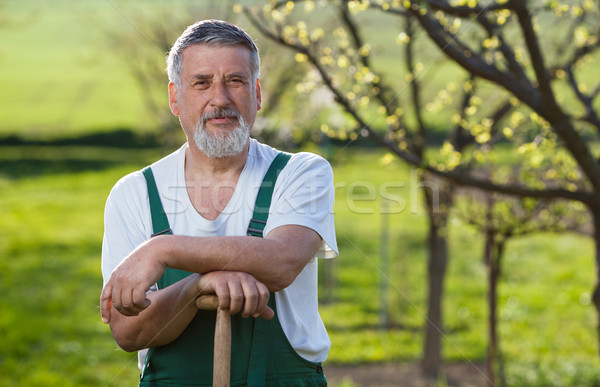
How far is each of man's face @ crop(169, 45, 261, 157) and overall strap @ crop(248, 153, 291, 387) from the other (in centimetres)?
22

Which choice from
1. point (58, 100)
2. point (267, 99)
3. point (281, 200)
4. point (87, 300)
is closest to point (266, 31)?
point (281, 200)

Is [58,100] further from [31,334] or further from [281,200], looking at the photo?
[281,200]

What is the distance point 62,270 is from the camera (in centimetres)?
1445

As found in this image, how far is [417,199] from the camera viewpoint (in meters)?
13.6

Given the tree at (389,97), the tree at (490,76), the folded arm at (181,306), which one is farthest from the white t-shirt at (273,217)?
the tree at (389,97)

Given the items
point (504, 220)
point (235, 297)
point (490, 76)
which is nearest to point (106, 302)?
point (235, 297)

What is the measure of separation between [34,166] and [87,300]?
16.3m

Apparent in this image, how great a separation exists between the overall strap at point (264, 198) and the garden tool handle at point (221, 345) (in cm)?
31

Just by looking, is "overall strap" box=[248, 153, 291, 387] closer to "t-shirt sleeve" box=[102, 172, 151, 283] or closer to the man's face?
the man's face

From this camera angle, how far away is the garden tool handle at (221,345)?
1.88 m

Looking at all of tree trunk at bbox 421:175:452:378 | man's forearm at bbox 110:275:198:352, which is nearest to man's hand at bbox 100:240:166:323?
man's forearm at bbox 110:275:198:352

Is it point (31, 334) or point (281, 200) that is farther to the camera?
point (31, 334)

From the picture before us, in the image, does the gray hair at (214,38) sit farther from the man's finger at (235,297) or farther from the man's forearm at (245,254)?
the man's finger at (235,297)

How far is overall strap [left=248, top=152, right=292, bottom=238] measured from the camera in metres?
2.14
